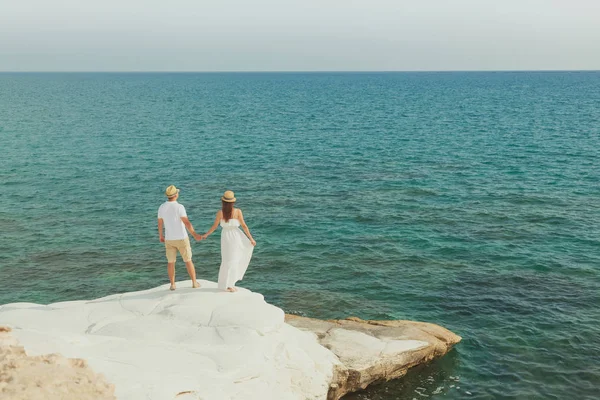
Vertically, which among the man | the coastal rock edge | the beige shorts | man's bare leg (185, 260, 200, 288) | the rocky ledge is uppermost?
the man

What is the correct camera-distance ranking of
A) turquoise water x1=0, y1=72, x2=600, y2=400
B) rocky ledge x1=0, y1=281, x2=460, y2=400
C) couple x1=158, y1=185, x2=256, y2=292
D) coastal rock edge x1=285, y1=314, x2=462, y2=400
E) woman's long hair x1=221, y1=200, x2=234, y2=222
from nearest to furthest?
rocky ledge x1=0, y1=281, x2=460, y2=400, coastal rock edge x1=285, y1=314, x2=462, y2=400, woman's long hair x1=221, y1=200, x2=234, y2=222, couple x1=158, y1=185, x2=256, y2=292, turquoise water x1=0, y1=72, x2=600, y2=400

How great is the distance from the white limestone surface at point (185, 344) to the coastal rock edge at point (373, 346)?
518mm

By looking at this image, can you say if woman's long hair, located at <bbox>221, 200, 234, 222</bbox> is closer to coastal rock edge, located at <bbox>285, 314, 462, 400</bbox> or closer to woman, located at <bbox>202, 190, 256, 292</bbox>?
woman, located at <bbox>202, 190, 256, 292</bbox>

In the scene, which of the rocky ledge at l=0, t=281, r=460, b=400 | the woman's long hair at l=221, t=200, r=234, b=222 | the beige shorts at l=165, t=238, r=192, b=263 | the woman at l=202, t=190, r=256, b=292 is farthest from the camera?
the beige shorts at l=165, t=238, r=192, b=263

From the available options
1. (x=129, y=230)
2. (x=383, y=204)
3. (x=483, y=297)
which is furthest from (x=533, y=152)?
(x=129, y=230)

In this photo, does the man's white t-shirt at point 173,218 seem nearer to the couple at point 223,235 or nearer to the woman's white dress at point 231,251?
the couple at point 223,235

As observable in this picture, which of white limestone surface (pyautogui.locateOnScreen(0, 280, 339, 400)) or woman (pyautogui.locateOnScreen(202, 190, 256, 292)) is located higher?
woman (pyautogui.locateOnScreen(202, 190, 256, 292))

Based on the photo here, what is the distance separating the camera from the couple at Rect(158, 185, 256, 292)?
50.2ft

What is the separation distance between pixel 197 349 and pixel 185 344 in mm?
389

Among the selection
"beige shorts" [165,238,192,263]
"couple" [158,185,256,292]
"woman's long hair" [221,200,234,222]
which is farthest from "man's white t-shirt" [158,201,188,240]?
"woman's long hair" [221,200,234,222]

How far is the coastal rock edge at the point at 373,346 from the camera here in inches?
587

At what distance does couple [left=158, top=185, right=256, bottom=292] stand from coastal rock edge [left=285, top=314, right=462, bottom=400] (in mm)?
2798

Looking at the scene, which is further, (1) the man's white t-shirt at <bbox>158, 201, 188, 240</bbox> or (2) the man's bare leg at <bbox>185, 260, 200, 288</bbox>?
(2) the man's bare leg at <bbox>185, 260, 200, 288</bbox>

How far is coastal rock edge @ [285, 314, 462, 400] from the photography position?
48.9 feet
